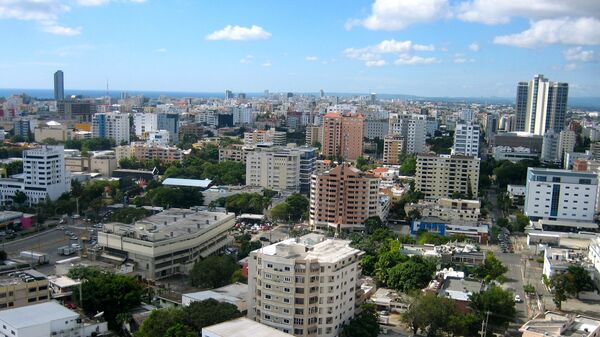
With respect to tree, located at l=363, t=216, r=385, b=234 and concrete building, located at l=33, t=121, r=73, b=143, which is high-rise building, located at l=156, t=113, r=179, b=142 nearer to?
concrete building, located at l=33, t=121, r=73, b=143

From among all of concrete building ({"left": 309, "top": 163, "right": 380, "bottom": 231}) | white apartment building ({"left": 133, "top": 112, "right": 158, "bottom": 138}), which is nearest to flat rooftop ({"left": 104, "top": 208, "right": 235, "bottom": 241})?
concrete building ({"left": 309, "top": 163, "right": 380, "bottom": 231})

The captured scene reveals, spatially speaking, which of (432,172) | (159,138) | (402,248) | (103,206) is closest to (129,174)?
(103,206)

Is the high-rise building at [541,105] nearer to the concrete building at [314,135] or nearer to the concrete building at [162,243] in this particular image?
the concrete building at [314,135]

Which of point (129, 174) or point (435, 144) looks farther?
point (435, 144)

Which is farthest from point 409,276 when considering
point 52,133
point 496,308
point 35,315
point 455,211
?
point 52,133

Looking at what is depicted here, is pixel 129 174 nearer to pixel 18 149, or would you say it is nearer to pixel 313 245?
pixel 18 149

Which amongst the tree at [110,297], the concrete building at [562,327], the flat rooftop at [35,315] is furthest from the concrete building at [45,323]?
the concrete building at [562,327]

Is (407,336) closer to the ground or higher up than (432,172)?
closer to the ground
